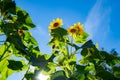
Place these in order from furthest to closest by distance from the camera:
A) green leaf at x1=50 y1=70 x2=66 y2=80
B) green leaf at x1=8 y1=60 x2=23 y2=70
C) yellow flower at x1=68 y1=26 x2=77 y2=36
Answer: yellow flower at x1=68 y1=26 x2=77 y2=36 < green leaf at x1=8 y1=60 x2=23 y2=70 < green leaf at x1=50 y1=70 x2=66 y2=80

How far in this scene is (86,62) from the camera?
2.76 m

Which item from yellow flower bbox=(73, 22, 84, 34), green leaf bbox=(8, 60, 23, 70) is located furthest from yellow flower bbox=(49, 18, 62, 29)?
green leaf bbox=(8, 60, 23, 70)

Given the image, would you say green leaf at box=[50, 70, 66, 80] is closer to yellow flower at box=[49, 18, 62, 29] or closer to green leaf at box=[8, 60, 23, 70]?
green leaf at box=[8, 60, 23, 70]

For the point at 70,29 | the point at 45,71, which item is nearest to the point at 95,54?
the point at 45,71

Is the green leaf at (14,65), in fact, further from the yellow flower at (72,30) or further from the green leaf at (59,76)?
the yellow flower at (72,30)

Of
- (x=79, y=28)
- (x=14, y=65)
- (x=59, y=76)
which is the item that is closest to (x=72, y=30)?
(x=79, y=28)

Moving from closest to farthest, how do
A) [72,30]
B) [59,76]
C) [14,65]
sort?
[59,76], [14,65], [72,30]

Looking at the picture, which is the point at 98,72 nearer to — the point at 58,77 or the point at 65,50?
the point at 58,77

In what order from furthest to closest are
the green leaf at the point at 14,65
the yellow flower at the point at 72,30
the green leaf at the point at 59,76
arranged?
the yellow flower at the point at 72,30 → the green leaf at the point at 14,65 → the green leaf at the point at 59,76

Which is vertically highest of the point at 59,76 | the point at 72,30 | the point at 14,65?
the point at 72,30

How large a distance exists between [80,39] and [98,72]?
1127 millimetres

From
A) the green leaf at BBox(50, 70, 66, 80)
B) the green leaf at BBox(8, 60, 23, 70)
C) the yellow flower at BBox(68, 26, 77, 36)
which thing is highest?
the yellow flower at BBox(68, 26, 77, 36)

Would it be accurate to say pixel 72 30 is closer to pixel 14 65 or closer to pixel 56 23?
pixel 56 23

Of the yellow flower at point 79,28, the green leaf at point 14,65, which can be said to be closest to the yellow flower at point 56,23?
the yellow flower at point 79,28
